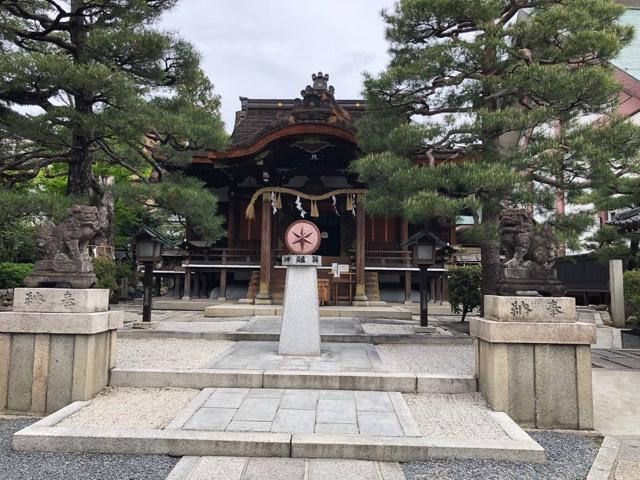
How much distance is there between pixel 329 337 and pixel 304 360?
1.98 metres

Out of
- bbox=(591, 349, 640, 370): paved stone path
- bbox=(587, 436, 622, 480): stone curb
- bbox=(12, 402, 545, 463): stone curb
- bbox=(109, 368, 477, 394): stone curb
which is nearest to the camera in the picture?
bbox=(587, 436, 622, 480): stone curb

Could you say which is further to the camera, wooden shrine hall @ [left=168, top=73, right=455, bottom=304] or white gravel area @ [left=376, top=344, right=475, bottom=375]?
wooden shrine hall @ [left=168, top=73, right=455, bottom=304]

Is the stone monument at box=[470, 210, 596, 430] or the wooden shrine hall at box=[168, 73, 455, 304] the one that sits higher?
the wooden shrine hall at box=[168, 73, 455, 304]

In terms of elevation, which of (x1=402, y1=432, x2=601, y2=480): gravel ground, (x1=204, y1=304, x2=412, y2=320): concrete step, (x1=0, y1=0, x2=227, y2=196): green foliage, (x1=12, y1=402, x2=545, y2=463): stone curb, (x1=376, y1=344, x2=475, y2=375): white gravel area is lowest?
(x1=402, y1=432, x2=601, y2=480): gravel ground

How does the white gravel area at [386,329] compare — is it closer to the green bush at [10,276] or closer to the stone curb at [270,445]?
the stone curb at [270,445]

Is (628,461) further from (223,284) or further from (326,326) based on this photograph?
(223,284)

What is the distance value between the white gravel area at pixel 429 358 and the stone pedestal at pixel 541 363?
1.10 meters

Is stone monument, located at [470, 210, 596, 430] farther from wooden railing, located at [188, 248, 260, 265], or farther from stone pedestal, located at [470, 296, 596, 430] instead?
wooden railing, located at [188, 248, 260, 265]

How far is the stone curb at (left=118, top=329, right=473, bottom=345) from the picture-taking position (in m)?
7.95

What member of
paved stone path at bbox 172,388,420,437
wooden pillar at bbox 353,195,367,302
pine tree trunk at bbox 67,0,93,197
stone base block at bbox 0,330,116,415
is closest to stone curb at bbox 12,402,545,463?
paved stone path at bbox 172,388,420,437

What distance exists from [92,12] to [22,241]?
1055 cm

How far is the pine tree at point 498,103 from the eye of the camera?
6.99 metres

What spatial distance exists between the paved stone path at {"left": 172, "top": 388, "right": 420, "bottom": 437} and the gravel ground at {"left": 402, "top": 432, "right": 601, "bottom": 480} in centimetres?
40

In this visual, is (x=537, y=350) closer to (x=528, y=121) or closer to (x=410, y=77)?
(x=528, y=121)
